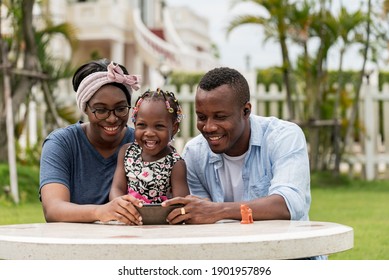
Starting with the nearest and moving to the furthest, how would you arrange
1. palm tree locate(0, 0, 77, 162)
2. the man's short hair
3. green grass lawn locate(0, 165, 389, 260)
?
1. the man's short hair
2. green grass lawn locate(0, 165, 389, 260)
3. palm tree locate(0, 0, 77, 162)

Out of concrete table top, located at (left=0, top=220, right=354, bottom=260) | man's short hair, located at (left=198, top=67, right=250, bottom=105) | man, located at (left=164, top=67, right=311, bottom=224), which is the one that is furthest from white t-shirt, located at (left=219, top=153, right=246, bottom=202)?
concrete table top, located at (left=0, top=220, right=354, bottom=260)

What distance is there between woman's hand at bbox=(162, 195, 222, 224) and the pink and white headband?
88cm

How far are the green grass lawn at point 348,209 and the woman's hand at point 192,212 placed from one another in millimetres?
2770

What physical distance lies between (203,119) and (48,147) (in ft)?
2.80

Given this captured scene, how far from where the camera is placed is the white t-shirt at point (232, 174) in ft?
11.4

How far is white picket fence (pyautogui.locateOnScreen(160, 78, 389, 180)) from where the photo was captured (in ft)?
40.7

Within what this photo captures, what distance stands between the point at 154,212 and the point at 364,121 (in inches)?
400

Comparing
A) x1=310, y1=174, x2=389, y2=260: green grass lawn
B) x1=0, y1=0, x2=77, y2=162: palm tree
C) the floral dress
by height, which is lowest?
x1=310, y1=174, x2=389, y2=260: green grass lawn

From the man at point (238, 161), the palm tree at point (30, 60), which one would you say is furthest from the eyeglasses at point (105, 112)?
the palm tree at point (30, 60)

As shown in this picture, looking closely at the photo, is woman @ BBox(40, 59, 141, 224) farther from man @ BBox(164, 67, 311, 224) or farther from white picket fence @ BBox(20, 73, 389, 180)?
white picket fence @ BBox(20, 73, 389, 180)

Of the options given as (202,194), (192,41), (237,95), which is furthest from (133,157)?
(192,41)

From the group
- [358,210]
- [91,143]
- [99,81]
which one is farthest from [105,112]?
[358,210]

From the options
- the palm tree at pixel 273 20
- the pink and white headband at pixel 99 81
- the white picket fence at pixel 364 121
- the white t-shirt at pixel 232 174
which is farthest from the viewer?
the white picket fence at pixel 364 121

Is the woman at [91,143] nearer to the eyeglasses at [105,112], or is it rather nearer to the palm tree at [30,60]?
the eyeglasses at [105,112]
